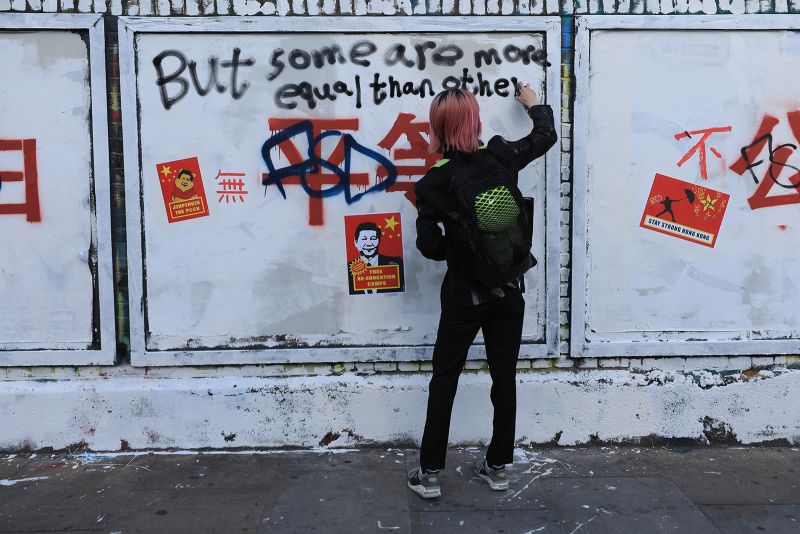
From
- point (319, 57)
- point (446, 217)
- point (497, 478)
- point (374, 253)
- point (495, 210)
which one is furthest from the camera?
point (374, 253)

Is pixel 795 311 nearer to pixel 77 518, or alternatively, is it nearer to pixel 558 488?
pixel 558 488

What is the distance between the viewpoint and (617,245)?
186 inches

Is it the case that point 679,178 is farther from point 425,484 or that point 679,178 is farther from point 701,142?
point 425,484

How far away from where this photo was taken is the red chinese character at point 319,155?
459 centimetres

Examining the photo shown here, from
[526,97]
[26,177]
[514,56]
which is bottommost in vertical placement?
[26,177]

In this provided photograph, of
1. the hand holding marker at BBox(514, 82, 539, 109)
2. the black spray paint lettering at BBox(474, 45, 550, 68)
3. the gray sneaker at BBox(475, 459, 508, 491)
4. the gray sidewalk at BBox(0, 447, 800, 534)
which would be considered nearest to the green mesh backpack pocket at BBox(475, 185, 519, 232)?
the hand holding marker at BBox(514, 82, 539, 109)

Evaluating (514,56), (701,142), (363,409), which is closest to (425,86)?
(514,56)

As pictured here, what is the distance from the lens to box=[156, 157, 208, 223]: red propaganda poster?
4582 mm

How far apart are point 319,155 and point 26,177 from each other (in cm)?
167

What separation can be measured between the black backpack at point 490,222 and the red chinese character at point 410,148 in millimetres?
747

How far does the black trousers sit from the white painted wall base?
0.64m

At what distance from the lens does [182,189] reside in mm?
4594

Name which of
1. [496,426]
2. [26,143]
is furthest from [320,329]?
[26,143]

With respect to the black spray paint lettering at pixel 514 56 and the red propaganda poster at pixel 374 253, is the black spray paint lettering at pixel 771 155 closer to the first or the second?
the black spray paint lettering at pixel 514 56
